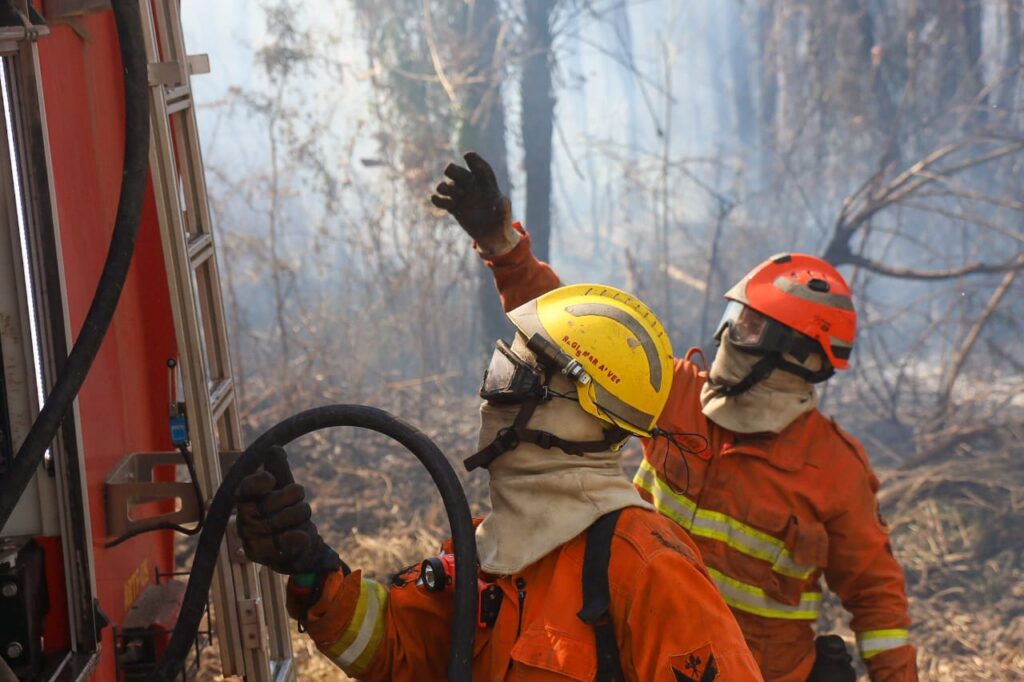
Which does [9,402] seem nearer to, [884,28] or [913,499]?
[913,499]

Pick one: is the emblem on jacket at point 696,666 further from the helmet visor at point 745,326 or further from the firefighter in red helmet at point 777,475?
the helmet visor at point 745,326

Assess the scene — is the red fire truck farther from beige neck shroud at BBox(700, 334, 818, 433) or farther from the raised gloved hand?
beige neck shroud at BBox(700, 334, 818, 433)

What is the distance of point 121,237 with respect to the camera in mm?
2084

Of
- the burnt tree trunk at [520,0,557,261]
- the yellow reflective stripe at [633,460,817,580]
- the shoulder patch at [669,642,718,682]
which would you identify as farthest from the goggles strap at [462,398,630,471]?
the burnt tree trunk at [520,0,557,261]

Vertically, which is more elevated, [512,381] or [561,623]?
[512,381]

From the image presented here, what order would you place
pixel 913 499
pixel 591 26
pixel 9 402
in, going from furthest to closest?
pixel 591 26 < pixel 913 499 < pixel 9 402

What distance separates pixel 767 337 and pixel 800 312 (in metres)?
0.15

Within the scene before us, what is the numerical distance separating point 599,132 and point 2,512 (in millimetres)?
9233

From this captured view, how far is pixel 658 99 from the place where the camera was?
11.8 metres

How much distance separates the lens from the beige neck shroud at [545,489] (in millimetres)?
2205

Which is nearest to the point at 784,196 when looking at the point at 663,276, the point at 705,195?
the point at 705,195

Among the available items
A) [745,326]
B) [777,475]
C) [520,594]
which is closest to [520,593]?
[520,594]

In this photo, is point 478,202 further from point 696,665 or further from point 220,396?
point 696,665

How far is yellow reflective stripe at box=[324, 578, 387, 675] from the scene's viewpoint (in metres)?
2.30
